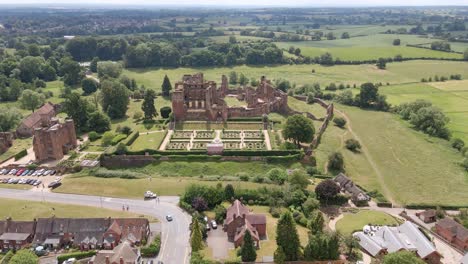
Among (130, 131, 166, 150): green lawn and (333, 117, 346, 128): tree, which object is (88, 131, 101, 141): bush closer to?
(130, 131, 166, 150): green lawn

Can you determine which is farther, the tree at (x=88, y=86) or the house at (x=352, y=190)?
the tree at (x=88, y=86)

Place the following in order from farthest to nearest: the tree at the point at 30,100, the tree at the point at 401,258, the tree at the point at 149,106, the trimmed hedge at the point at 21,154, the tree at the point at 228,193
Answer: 1. the tree at the point at 30,100
2. the tree at the point at 149,106
3. the trimmed hedge at the point at 21,154
4. the tree at the point at 228,193
5. the tree at the point at 401,258

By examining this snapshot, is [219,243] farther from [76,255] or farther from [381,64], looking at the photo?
[381,64]

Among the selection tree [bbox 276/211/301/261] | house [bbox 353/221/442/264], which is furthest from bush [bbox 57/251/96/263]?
house [bbox 353/221/442/264]

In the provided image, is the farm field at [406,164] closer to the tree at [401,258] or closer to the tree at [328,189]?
the tree at [328,189]

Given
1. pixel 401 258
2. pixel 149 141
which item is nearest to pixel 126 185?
pixel 149 141

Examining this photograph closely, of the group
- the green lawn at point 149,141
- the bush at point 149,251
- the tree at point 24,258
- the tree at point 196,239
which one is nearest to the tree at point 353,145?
the green lawn at point 149,141
